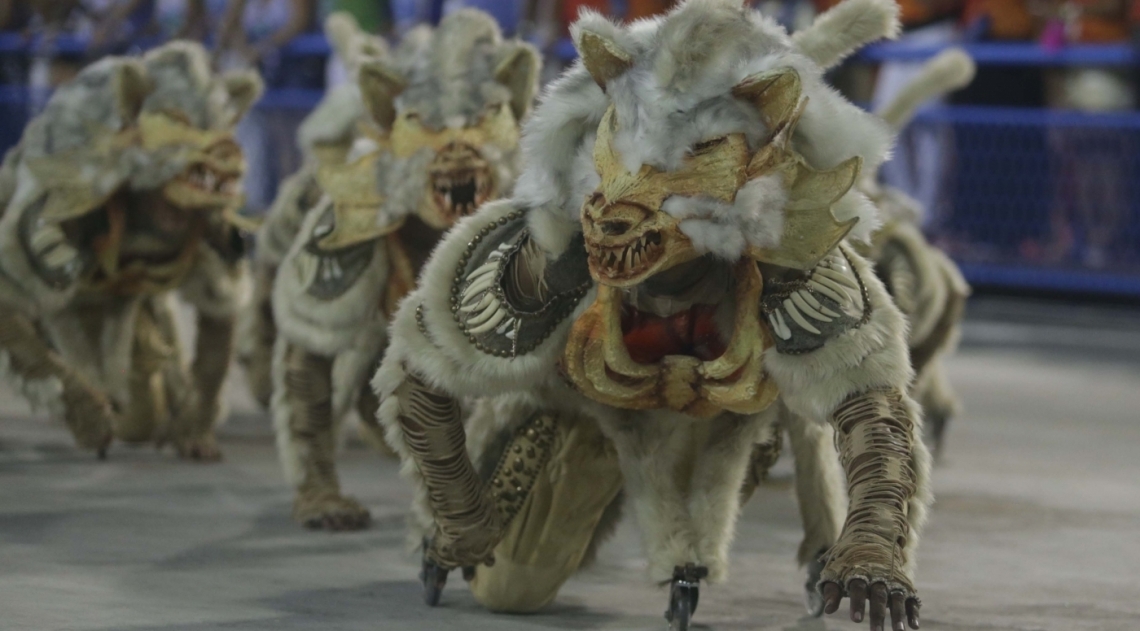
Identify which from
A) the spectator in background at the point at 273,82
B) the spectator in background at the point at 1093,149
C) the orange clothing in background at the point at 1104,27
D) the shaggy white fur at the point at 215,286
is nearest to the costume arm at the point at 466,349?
the shaggy white fur at the point at 215,286

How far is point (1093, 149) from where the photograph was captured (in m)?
9.48

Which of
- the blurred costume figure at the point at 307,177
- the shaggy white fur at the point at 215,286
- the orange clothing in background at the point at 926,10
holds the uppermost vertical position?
the orange clothing in background at the point at 926,10

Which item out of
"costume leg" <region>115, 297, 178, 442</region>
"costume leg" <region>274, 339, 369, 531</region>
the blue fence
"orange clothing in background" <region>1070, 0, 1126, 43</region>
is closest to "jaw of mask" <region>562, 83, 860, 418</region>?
"costume leg" <region>274, 339, 369, 531</region>

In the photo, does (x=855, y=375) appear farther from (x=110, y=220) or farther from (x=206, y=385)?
(x=206, y=385)

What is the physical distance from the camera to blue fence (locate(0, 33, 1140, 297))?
947cm

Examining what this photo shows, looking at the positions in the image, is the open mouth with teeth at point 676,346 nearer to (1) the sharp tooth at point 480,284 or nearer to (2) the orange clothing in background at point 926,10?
(1) the sharp tooth at point 480,284

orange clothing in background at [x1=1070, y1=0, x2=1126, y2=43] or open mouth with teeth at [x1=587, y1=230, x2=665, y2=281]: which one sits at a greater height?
orange clothing in background at [x1=1070, y1=0, x2=1126, y2=43]

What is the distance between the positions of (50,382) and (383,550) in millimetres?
1300

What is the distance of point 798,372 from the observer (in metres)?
3.25

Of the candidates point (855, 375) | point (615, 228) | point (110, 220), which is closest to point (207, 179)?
point (110, 220)

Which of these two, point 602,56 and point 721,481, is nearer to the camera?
point 602,56

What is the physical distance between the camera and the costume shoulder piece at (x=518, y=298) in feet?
11.2

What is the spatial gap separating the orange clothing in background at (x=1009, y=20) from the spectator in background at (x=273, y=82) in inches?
146

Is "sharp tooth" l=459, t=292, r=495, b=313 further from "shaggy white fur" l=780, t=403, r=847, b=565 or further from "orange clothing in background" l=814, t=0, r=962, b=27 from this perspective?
"orange clothing in background" l=814, t=0, r=962, b=27
